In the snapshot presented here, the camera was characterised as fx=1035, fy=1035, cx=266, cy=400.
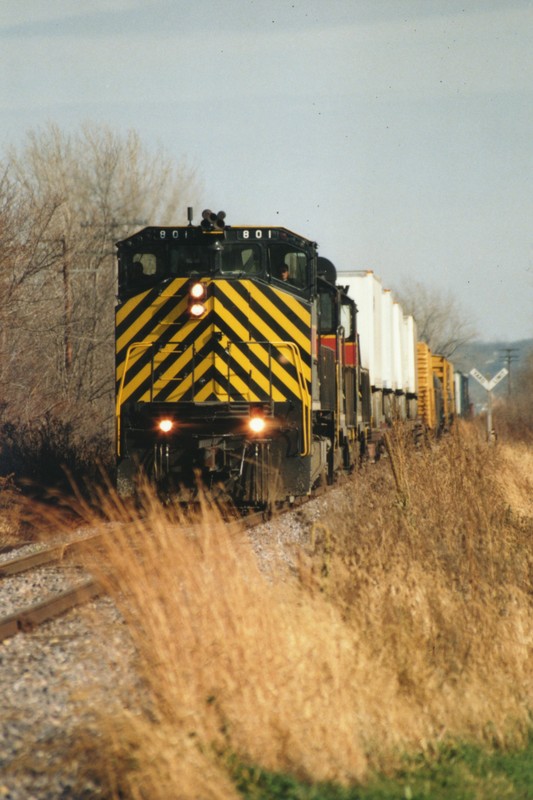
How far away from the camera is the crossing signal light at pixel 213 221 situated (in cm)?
1166

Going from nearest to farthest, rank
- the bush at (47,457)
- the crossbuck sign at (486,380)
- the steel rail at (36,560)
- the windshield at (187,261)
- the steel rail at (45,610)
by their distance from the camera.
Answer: the steel rail at (45,610), the steel rail at (36,560), the windshield at (187,261), the bush at (47,457), the crossbuck sign at (486,380)

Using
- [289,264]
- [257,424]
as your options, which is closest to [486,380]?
[289,264]

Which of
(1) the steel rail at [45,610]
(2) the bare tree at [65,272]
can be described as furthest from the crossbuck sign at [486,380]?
(1) the steel rail at [45,610]

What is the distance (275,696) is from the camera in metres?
4.31

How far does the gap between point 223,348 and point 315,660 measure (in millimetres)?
7294

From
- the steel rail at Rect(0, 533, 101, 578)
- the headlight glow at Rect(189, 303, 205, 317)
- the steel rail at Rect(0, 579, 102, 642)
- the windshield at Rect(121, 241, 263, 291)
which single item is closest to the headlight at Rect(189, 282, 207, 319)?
the headlight glow at Rect(189, 303, 205, 317)

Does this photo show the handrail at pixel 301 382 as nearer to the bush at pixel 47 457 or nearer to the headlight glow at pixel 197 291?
the headlight glow at pixel 197 291

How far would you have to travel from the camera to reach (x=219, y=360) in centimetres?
1180

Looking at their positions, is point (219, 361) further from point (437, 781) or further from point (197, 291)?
point (437, 781)

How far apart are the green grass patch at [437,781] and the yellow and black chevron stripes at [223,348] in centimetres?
706

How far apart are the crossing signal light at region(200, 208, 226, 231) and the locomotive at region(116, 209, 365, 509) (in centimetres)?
2

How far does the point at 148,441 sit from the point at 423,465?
10.0 feet

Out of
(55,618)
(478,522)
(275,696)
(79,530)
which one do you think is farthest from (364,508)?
(275,696)

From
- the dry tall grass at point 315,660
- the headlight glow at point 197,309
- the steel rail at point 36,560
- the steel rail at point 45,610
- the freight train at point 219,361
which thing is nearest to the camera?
the dry tall grass at point 315,660
